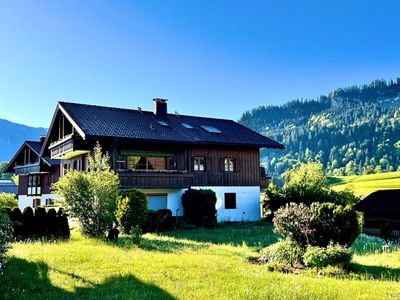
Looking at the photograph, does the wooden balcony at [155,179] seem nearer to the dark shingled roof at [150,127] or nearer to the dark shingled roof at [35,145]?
the dark shingled roof at [150,127]

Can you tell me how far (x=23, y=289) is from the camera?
30.9ft

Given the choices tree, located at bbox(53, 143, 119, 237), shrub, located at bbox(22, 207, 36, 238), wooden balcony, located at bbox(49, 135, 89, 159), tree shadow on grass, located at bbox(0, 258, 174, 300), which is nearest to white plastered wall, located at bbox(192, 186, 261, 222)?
wooden balcony, located at bbox(49, 135, 89, 159)

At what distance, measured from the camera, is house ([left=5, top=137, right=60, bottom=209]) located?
43.4 meters

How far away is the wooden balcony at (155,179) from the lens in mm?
26922

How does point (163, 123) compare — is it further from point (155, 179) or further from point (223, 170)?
point (155, 179)

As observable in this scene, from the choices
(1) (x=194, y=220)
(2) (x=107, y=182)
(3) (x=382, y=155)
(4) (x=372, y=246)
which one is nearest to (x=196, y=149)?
(1) (x=194, y=220)

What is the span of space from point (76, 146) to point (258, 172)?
46.8ft

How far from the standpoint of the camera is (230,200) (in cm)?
3303

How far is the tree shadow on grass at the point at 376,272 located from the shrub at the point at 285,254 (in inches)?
62.3

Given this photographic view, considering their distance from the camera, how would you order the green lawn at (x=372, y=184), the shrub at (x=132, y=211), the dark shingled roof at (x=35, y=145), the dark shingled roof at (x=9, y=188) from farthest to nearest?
the green lawn at (x=372, y=184), the dark shingled roof at (x=9, y=188), the dark shingled roof at (x=35, y=145), the shrub at (x=132, y=211)

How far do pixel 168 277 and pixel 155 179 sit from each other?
690 inches

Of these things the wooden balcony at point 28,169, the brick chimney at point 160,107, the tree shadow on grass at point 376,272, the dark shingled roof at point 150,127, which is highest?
the brick chimney at point 160,107

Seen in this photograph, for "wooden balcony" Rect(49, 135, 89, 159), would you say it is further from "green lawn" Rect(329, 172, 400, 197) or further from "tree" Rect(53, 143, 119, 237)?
"green lawn" Rect(329, 172, 400, 197)

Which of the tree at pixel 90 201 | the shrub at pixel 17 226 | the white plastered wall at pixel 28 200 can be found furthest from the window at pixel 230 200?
the white plastered wall at pixel 28 200
